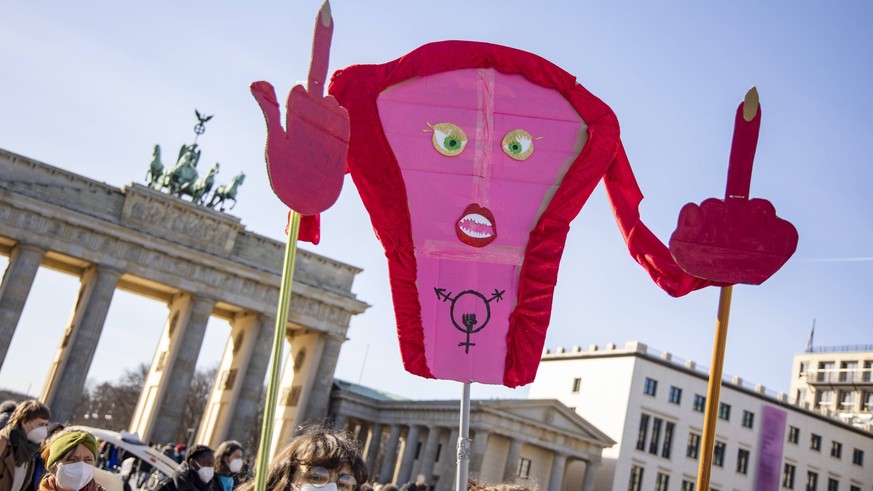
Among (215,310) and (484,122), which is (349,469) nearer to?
(484,122)

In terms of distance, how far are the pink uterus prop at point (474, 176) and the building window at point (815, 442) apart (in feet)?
184

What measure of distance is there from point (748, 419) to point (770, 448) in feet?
8.38

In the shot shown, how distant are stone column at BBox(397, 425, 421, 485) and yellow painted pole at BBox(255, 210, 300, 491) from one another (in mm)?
48604

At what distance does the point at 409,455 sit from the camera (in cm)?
5025

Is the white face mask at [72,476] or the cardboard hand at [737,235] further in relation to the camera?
→ the white face mask at [72,476]

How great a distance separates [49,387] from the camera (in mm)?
40406

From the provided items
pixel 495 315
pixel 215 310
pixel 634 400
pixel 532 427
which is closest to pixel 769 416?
pixel 634 400

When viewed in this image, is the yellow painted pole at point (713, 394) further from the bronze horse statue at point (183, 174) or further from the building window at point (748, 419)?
the building window at point (748, 419)

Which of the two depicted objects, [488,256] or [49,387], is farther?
[49,387]

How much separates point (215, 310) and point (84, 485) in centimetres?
4648

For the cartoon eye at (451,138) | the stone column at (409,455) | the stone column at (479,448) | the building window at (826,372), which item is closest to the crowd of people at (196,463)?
the cartoon eye at (451,138)

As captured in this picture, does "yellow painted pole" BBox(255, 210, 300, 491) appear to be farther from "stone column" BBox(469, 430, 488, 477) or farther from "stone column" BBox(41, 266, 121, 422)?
"stone column" BBox(469, 430, 488, 477)

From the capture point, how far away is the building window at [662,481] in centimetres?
4922

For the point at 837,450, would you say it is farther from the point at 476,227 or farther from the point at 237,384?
the point at 476,227
